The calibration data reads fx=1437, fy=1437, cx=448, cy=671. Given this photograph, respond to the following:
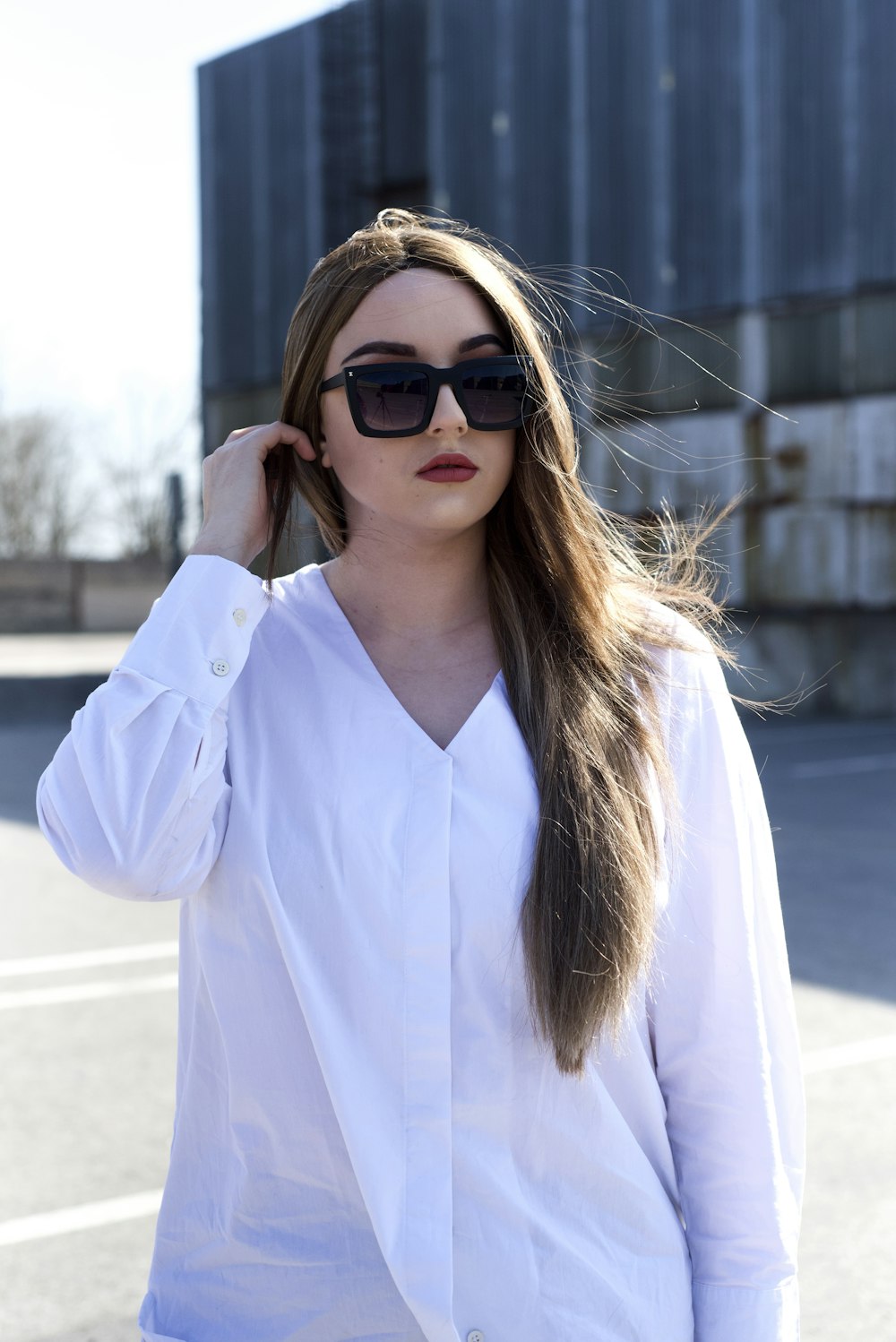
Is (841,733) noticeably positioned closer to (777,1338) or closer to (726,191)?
(726,191)

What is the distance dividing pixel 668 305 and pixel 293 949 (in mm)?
19454

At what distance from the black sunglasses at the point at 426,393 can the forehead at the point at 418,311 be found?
5 cm

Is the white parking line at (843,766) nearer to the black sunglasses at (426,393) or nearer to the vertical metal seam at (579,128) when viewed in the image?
the vertical metal seam at (579,128)

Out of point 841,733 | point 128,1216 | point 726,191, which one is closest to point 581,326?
point 726,191

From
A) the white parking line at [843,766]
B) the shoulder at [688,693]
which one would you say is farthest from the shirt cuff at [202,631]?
the white parking line at [843,766]

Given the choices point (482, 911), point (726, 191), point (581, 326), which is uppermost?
point (726, 191)

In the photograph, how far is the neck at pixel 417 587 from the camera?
181 cm

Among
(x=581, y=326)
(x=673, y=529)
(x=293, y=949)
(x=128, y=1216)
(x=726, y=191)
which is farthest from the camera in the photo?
(x=581, y=326)

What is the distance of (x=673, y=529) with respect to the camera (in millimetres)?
2131

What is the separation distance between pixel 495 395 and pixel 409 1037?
756 millimetres

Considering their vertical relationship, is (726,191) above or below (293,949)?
above

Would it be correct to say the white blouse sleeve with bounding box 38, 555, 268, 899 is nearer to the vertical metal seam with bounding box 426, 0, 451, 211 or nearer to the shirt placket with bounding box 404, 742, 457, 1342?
the shirt placket with bounding box 404, 742, 457, 1342

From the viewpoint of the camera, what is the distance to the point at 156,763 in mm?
1582

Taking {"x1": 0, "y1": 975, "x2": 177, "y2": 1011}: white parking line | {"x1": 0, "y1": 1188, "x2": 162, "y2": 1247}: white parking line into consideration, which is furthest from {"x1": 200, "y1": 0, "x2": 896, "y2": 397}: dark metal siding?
{"x1": 0, "y1": 1188, "x2": 162, "y2": 1247}: white parking line
